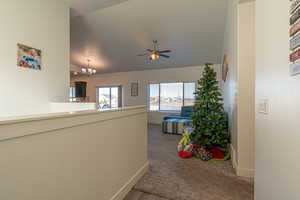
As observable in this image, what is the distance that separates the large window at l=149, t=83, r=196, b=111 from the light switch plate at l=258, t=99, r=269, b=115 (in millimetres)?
5069

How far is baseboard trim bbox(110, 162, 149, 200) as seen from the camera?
1.58m

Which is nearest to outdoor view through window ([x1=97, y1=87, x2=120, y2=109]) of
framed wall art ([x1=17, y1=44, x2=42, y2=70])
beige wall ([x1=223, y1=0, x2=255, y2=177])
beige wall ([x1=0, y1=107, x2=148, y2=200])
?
framed wall art ([x1=17, y1=44, x2=42, y2=70])

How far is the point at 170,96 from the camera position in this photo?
21.6 feet

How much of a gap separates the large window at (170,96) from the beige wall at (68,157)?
15.7ft

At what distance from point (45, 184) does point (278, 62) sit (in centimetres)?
157

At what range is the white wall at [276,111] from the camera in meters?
0.72

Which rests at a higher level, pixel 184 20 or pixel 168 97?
pixel 184 20

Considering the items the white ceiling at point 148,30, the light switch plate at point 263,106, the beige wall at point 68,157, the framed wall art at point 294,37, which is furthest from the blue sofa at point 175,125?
the framed wall art at point 294,37

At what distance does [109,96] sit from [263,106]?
7.64 m

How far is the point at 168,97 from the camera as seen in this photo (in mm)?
6621

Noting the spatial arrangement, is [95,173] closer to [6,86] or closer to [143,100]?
[6,86]

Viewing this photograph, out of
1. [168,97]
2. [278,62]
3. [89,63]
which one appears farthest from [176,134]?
[89,63]

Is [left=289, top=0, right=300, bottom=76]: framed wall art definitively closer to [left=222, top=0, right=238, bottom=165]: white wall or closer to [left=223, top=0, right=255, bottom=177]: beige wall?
[left=223, top=0, right=255, bottom=177]: beige wall

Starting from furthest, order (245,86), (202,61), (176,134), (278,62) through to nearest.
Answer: (202,61) < (176,134) < (245,86) < (278,62)
